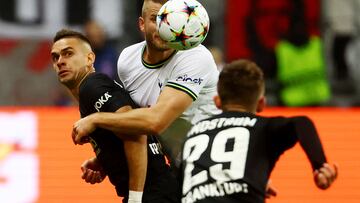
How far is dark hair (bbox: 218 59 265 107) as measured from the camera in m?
5.25

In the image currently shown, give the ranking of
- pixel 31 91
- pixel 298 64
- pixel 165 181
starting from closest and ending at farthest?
pixel 165 181
pixel 298 64
pixel 31 91

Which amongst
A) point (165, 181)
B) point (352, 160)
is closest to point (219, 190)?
point (165, 181)

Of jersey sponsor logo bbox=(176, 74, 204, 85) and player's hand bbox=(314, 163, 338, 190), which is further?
jersey sponsor logo bbox=(176, 74, 204, 85)

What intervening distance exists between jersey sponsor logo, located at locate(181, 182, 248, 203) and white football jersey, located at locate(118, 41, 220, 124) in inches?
42.5

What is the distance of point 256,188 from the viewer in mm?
5156

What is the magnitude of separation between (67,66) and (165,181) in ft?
2.99

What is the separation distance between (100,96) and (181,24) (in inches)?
25.2

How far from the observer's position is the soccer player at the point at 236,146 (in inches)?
202

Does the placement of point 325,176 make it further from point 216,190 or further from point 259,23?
point 259,23

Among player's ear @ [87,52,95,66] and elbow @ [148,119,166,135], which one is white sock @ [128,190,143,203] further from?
player's ear @ [87,52,95,66]

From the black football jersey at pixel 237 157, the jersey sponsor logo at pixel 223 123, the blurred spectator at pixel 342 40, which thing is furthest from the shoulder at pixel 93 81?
the blurred spectator at pixel 342 40

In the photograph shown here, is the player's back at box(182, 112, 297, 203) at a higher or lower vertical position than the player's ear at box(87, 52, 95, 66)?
lower

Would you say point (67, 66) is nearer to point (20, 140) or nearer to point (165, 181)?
point (165, 181)

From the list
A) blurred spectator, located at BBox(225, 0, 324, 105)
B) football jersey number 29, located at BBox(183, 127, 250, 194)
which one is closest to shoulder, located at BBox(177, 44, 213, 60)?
football jersey number 29, located at BBox(183, 127, 250, 194)
